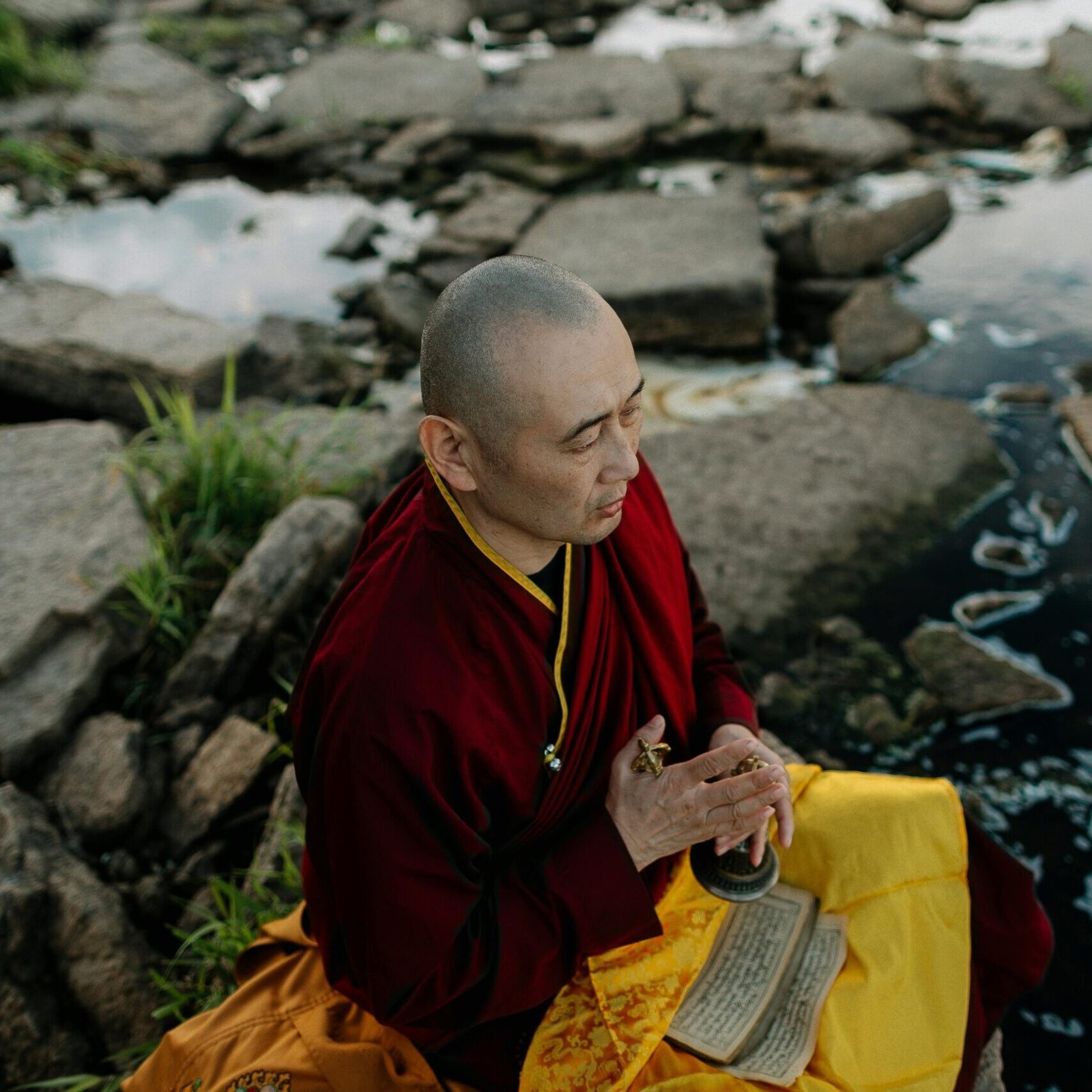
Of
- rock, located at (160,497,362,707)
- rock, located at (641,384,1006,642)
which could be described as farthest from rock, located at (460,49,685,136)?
rock, located at (160,497,362,707)

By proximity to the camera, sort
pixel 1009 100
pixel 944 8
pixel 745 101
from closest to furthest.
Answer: pixel 1009 100, pixel 745 101, pixel 944 8

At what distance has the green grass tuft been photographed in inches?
323

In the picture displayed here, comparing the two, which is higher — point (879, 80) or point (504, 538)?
point (504, 538)

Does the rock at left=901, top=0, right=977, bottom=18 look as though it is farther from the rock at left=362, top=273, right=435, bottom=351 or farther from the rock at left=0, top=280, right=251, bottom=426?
the rock at left=0, top=280, right=251, bottom=426

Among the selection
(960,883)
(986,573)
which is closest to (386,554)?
(960,883)

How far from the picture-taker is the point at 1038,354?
5305 mm

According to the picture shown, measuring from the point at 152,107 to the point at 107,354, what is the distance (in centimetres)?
459

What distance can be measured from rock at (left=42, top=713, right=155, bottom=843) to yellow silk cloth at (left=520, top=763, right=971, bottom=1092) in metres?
1.78

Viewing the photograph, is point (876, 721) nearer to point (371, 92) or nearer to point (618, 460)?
point (618, 460)

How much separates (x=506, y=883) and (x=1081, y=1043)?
185cm

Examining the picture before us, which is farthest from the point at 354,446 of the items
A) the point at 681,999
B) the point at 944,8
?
the point at 944,8

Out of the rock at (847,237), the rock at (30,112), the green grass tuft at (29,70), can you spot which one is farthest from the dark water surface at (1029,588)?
the green grass tuft at (29,70)

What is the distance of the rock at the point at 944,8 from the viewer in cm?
943

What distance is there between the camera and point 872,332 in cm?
533
